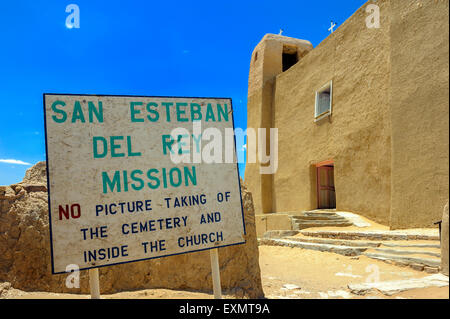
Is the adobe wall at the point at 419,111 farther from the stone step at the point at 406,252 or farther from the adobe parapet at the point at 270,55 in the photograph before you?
the adobe parapet at the point at 270,55

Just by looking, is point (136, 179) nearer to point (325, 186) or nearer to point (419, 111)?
point (419, 111)

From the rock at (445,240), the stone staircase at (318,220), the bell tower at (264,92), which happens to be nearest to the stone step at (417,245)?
the rock at (445,240)

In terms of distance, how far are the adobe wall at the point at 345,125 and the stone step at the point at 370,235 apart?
6.04ft

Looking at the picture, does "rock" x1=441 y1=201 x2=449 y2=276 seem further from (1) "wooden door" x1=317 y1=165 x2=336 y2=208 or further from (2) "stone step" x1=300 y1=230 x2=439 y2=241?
(1) "wooden door" x1=317 y1=165 x2=336 y2=208

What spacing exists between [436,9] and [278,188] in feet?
30.2

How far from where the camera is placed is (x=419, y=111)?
24.4 feet

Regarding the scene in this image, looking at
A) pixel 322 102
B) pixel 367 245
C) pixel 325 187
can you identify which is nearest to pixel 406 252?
pixel 367 245

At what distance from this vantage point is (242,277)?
3.55m

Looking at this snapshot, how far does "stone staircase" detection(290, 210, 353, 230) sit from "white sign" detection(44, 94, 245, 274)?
25.6 ft

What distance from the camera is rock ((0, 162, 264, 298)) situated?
3.08m

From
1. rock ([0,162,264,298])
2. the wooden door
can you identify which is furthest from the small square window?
rock ([0,162,264,298])
